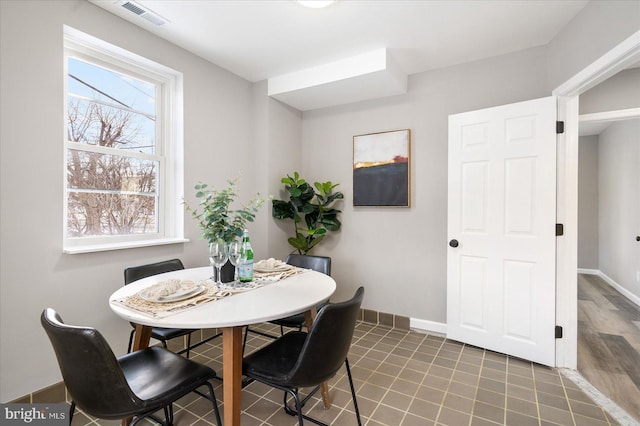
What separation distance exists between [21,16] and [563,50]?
3.77 metres

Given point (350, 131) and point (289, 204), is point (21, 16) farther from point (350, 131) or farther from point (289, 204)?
point (350, 131)

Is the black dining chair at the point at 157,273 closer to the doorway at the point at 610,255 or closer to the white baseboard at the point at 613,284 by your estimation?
the doorway at the point at 610,255

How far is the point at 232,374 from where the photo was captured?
1388mm

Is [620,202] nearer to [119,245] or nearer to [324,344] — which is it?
[324,344]

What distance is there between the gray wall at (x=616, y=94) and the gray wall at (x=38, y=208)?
390cm

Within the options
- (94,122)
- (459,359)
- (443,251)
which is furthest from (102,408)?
(443,251)

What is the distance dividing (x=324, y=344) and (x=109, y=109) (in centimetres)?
245

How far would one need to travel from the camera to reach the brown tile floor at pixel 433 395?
185cm

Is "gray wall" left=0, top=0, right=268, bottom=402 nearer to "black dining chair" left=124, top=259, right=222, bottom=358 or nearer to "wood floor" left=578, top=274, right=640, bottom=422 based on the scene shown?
"black dining chair" left=124, top=259, right=222, bottom=358

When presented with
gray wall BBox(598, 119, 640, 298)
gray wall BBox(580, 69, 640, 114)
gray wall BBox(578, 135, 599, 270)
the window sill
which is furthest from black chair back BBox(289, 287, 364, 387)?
gray wall BBox(578, 135, 599, 270)

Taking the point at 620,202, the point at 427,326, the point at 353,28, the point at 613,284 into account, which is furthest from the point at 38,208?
the point at 613,284

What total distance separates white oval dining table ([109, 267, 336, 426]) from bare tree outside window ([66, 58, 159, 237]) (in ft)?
3.11

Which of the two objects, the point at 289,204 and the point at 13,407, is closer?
the point at 13,407

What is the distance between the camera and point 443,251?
3105mm
